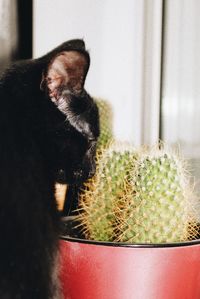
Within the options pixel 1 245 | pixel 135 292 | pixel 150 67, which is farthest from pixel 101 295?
pixel 150 67

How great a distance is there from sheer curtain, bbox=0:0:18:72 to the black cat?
0.76 m

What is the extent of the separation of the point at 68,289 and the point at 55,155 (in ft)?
0.71

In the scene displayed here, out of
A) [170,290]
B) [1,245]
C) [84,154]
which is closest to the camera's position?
[1,245]

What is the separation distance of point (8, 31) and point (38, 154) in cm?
92

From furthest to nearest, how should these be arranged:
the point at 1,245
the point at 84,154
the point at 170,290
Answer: the point at 84,154
the point at 170,290
the point at 1,245

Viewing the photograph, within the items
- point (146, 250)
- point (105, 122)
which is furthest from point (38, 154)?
point (105, 122)

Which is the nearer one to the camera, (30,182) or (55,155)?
(30,182)

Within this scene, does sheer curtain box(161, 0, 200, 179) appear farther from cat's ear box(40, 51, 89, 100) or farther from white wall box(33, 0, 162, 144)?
cat's ear box(40, 51, 89, 100)

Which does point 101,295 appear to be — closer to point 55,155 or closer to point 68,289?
point 68,289

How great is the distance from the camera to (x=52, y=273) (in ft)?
1.94

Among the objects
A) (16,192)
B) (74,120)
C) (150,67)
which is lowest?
(16,192)

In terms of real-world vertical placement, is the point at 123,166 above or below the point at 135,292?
above

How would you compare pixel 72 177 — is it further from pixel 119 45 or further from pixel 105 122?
pixel 119 45

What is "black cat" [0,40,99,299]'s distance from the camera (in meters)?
0.53
